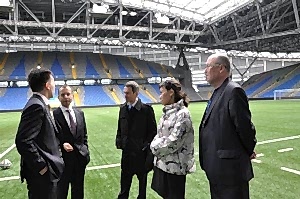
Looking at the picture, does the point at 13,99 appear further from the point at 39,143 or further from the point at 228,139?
the point at 228,139

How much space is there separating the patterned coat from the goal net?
35.7 m

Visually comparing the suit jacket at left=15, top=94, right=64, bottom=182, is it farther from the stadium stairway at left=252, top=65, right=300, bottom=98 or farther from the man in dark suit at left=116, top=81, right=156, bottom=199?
the stadium stairway at left=252, top=65, right=300, bottom=98

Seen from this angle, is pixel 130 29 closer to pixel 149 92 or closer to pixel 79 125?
pixel 149 92

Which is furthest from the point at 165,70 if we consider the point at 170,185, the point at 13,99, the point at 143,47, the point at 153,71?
the point at 170,185

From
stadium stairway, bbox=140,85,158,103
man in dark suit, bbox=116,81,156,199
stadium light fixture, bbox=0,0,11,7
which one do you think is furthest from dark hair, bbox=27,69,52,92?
stadium stairway, bbox=140,85,158,103

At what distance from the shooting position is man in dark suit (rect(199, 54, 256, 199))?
283cm

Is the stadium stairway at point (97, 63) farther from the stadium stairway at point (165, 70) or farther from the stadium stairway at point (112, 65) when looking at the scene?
the stadium stairway at point (165, 70)

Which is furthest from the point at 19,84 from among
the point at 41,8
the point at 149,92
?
the point at 149,92

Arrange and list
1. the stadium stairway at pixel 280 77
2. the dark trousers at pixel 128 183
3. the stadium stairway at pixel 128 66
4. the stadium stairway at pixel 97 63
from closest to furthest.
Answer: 1. the dark trousers at pixel 128 183
2. the stadium stairway at pixel 97 63
3. the stadium stairway at pixel 280 77
4. the stadium stairway at pixel 128 66

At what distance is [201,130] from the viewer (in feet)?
10.2

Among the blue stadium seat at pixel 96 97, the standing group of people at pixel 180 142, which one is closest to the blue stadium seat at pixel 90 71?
the blue stadium seat at pixel 96 97

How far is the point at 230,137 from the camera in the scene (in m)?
2.87

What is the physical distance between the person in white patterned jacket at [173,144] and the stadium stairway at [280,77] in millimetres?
37948

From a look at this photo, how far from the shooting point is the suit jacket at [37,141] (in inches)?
115
